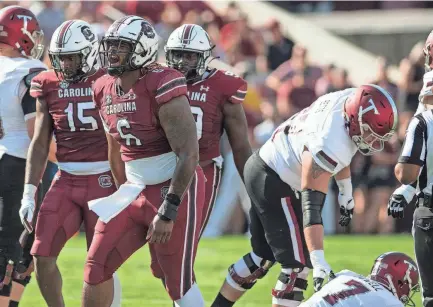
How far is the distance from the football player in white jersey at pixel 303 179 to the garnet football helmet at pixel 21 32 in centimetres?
164

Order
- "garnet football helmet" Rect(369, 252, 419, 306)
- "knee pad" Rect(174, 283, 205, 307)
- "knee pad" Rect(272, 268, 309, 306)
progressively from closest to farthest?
"garnet football helmet" Rect(369, 252, 419, 306)
"knee pad" Rect(174, 283, 205, 307)
"knee pad" Rect(272, 268, 309, 306)

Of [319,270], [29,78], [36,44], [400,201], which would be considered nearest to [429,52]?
[400,201]

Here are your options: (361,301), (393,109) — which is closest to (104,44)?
(393,109)

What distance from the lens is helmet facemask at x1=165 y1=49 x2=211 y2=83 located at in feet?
24.6

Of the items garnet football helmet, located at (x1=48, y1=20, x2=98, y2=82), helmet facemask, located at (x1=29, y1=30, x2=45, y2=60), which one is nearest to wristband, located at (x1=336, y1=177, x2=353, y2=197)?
garnet football helmet, located at (x1=48, y1=20, x2=98, y2=82)

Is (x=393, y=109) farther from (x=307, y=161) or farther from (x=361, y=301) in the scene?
(x=361, y=301)

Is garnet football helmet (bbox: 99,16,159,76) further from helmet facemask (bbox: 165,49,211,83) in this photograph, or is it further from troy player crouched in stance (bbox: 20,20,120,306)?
helmet facemask (bbox: 165,49,211,83)

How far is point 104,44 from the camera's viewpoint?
6227 millimetres

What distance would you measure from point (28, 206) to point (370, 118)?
2.12 metres

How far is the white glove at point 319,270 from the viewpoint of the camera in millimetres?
5926

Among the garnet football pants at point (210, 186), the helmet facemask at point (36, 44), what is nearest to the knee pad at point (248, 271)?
the garnet football pants at point (210, 186)

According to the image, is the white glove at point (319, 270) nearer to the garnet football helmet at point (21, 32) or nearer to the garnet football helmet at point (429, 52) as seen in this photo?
the garnet football helmet at point (429, 52)

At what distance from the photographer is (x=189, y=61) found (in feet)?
24.6

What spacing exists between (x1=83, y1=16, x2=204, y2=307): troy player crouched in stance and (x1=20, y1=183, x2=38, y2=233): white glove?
0.79 meters
